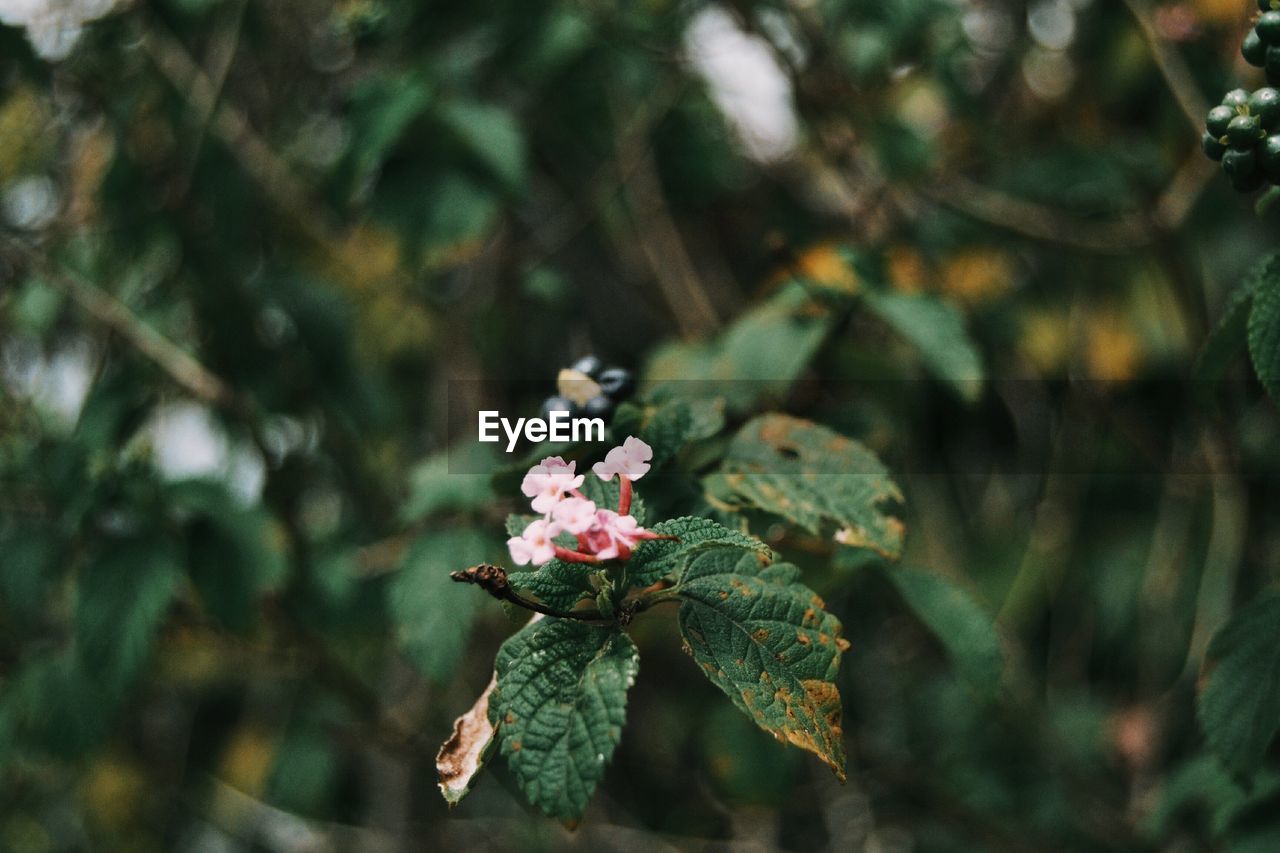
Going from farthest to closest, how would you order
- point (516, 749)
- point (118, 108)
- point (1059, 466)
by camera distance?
point (1059, 466) < point (118, 108) < point (516, 749)

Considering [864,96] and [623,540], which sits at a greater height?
[623,540]

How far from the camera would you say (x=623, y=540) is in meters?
0.58

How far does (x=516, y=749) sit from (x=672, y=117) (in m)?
1.45

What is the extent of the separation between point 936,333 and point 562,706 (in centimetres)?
72

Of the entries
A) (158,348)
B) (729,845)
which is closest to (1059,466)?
(729,845)

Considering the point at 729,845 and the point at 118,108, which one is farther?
the point at 729,845

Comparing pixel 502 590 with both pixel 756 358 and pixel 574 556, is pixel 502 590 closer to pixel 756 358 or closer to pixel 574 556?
pixel 574 556

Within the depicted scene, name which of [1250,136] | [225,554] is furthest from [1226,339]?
[225,554]

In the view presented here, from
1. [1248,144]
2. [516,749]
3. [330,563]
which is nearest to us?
[516,749]

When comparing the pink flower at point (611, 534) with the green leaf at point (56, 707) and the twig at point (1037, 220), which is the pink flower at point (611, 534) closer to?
the green leaf at point (56, 707)

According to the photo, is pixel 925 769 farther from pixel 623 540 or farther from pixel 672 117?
pixel 623 540

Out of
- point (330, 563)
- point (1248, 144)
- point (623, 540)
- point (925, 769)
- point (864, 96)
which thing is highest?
point (1248, 144)

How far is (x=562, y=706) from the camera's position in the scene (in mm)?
586

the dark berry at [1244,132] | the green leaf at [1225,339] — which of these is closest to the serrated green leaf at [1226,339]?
the green leaf at [1225,339]
